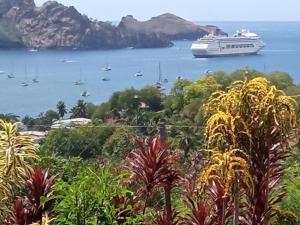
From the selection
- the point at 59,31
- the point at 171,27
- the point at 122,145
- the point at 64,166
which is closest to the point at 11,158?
the point at 64,166

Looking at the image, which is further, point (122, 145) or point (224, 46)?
point (224, 46)

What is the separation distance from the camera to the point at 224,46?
90.4 m

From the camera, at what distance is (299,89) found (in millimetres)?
39219

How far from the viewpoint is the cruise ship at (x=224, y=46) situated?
295 feet

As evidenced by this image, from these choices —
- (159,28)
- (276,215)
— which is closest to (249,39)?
(159,28)

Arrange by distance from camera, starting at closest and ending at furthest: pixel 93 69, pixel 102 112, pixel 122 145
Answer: pixel 122 145, pixel 102 112, pixel 93 69

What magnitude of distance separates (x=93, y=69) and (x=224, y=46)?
1868 cm

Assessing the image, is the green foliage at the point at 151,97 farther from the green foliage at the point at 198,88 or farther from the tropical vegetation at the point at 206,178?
the tropical vegetation at the point at 206,178

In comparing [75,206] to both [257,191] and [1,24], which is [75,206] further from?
[1,24]

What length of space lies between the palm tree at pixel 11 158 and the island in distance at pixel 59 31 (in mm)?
117099

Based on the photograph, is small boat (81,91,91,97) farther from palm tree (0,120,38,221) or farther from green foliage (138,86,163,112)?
palm tree (0,120,38,221)

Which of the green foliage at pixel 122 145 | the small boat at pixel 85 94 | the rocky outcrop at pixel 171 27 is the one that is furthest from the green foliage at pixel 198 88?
the rocky outcrop at pixel 171 27

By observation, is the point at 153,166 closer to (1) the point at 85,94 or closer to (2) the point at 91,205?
(2) the point at 91,205

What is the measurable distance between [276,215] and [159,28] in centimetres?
13831
